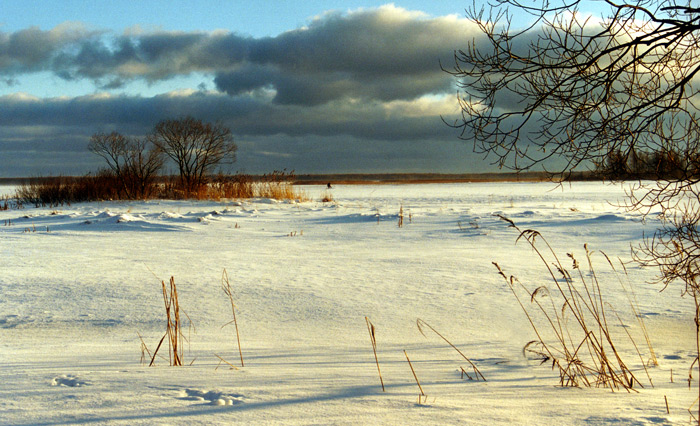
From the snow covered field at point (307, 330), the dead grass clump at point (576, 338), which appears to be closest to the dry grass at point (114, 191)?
the snow covered field at point (307, 330)

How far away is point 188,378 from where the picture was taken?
2.37 meters

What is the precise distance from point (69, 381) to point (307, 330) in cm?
192

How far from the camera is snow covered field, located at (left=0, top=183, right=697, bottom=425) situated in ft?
6.56

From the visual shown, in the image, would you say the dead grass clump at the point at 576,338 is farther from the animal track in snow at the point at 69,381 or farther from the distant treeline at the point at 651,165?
the animal track in snow at the point at 69,381

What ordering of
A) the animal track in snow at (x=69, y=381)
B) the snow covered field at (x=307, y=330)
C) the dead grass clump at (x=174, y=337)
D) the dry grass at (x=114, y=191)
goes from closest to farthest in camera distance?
the snow covered field at (x=307, y=330)
the animal track in snow at (x=69, y=381)
the dead grass clump at (x=174, y=337)
the dry grass at (x=114, y=191)

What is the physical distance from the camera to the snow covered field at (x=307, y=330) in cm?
200

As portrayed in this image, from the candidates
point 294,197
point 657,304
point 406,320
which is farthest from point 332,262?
point 294,197

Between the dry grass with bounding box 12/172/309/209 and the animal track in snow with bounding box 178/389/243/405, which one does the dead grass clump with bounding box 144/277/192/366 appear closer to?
the animal track in snow with bounding box 178/389/243/405

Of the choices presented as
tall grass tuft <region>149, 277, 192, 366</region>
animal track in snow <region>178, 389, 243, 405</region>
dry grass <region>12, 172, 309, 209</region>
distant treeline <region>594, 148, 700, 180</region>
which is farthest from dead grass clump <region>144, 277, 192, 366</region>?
dry grass <region>12, 172, 309, 209</region>

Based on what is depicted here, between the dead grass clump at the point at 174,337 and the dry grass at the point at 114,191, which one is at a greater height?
the dry grass at the point at 114,191

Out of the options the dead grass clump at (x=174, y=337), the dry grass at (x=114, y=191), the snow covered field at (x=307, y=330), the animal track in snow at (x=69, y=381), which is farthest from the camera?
the dry grass at (x=114, y=191)

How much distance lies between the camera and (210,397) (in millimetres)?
2088

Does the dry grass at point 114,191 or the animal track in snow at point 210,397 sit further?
the dry grass at point 114,191

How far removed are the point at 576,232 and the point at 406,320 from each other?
612cm
